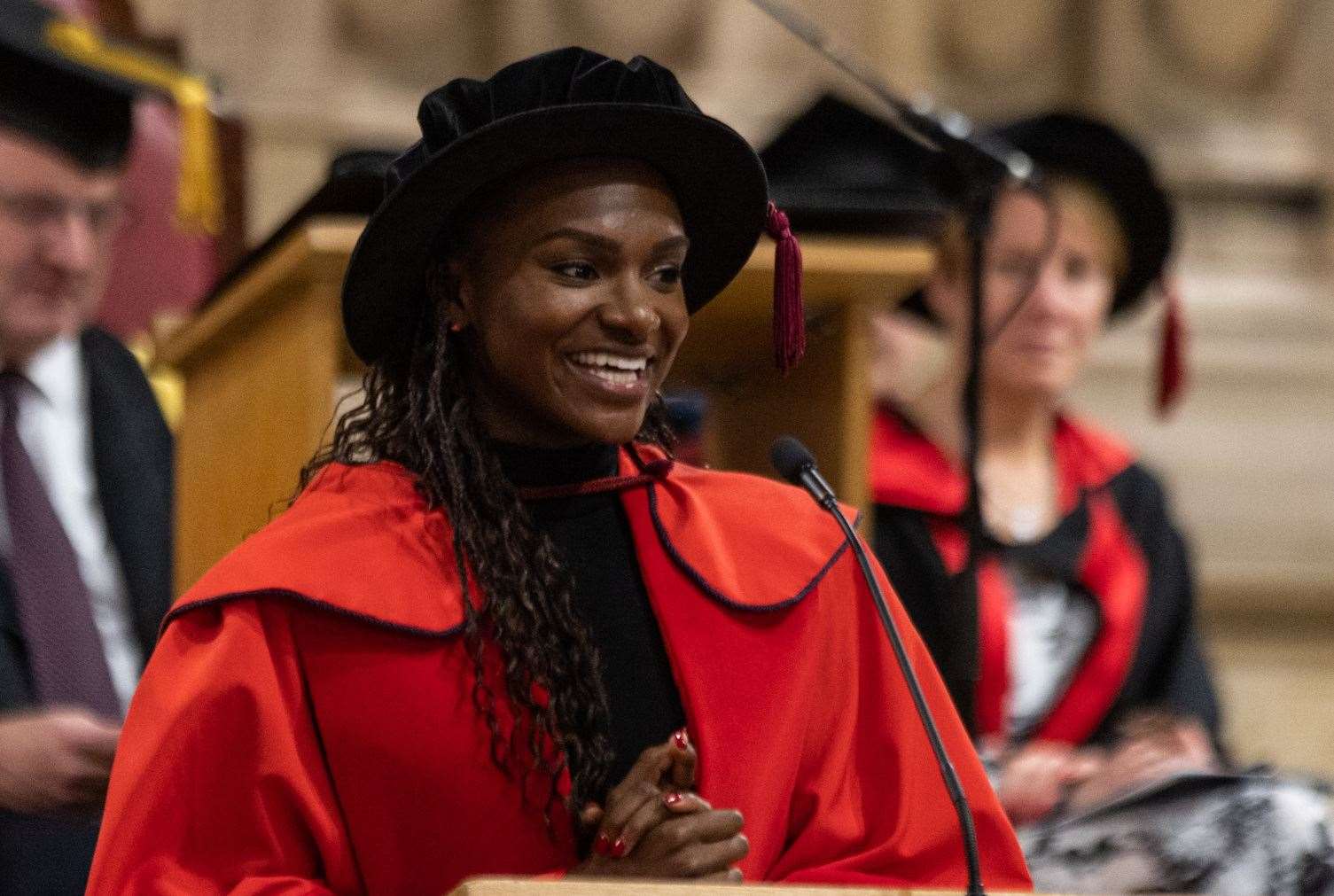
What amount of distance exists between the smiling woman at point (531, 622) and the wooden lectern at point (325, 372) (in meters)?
0.38

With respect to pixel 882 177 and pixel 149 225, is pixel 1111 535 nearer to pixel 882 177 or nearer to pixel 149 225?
pixel 882 177

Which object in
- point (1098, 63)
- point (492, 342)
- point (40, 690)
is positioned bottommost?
point (40, 690)

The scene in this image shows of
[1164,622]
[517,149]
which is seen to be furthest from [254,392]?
[1164,622]

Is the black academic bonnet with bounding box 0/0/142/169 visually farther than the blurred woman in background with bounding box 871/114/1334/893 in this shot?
Yes

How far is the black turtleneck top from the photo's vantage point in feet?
7.48

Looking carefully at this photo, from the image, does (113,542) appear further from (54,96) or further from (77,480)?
(54,96)

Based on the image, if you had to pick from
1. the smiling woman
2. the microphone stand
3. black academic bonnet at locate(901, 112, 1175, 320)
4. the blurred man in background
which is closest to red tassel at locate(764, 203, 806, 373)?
the smiling woman

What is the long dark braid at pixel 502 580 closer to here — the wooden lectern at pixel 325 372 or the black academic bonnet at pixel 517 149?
the black academic bonnet at pixel 517 149

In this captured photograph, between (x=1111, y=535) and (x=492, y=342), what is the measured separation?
6.62 ft

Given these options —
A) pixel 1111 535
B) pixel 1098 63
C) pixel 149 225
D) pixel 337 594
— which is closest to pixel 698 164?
pixel 337 594

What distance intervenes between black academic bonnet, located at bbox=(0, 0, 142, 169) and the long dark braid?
1884 millimetres

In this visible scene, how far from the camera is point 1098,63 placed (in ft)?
20.0

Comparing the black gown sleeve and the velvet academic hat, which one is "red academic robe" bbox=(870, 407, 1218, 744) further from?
the velvet academic hat

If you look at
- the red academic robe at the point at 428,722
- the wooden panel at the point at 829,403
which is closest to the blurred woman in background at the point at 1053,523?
the wooden panel at the point at 829,403
